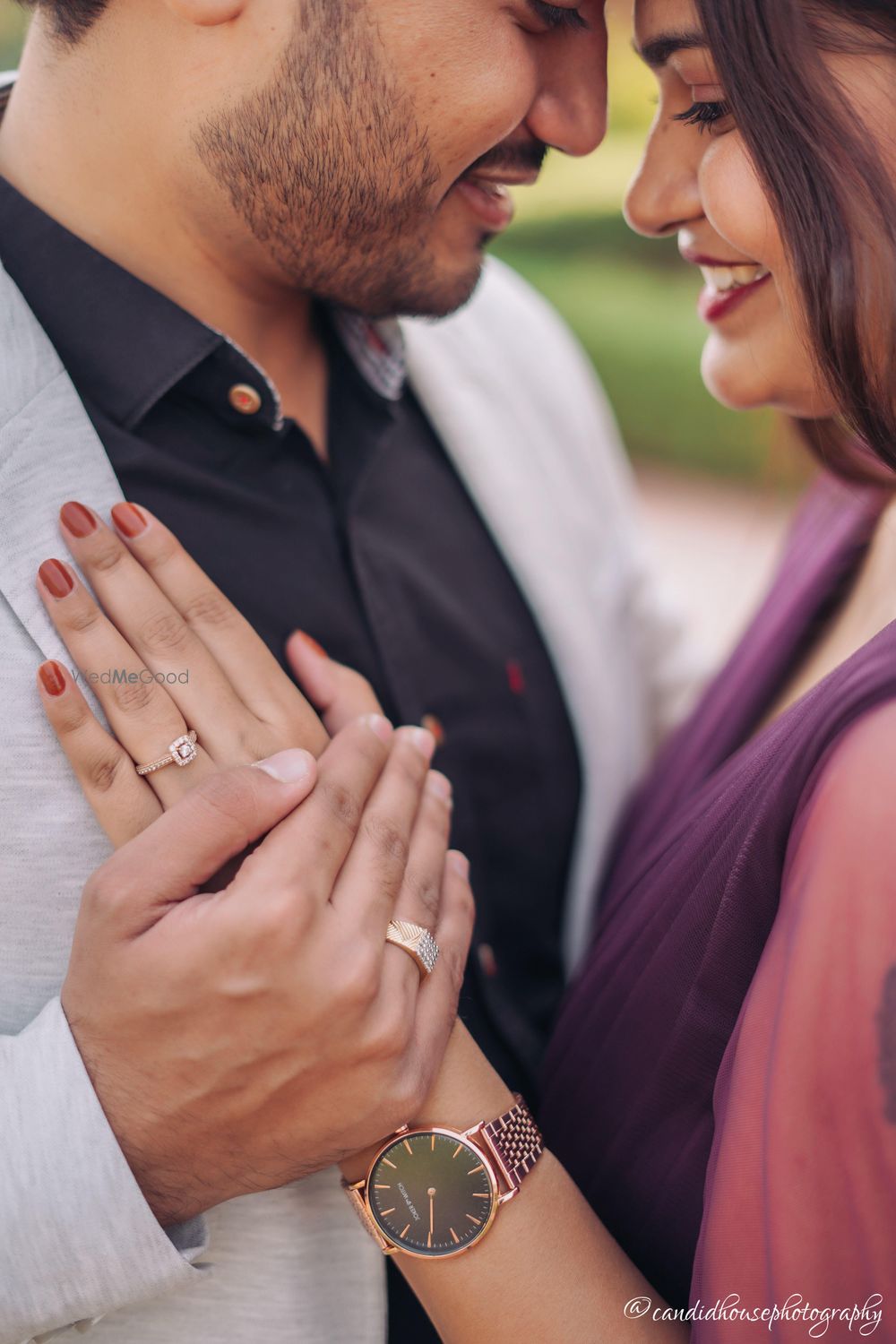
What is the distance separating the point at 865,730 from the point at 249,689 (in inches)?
27.2

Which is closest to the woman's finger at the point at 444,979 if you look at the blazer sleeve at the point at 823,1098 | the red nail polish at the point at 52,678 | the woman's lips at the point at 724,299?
the blazer sleeve at the point at 823,1098

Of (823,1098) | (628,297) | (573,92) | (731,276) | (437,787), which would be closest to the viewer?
(823,1098)

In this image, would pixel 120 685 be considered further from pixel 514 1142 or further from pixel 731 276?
pixel 731 276

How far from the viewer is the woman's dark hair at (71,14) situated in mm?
1490

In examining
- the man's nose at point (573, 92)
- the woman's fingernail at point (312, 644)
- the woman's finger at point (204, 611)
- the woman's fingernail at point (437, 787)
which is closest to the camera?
the woman's finger at point (204, 611)

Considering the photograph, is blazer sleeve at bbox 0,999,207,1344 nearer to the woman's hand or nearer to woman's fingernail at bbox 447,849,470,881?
the woman's hand

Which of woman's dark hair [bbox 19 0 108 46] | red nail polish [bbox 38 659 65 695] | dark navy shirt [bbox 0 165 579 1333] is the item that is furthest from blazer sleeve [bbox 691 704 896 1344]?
woman's dark hair [bbox 19 0 108 46]

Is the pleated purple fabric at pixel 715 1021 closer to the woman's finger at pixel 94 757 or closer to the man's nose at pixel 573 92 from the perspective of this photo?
the woman's finger at pixel 94 757

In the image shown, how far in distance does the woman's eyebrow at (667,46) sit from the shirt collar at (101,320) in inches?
26.0

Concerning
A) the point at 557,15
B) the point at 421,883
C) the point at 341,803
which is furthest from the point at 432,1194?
the point at 557,15

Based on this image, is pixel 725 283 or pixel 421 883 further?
pixel 725 283

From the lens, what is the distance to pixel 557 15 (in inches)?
61.4

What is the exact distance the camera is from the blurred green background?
27.1ft

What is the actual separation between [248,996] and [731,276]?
115cm
